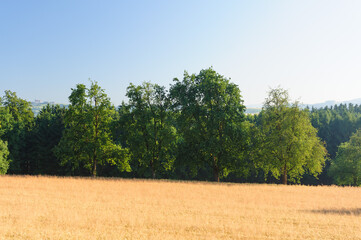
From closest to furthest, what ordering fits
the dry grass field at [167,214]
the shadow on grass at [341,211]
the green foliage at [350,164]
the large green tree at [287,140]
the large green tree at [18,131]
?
the dry grass field at [167,214], the shadow on grass at [341,211], the large green tree at [287,140], the green foliage at [350,164], the large green tree at [18,131]

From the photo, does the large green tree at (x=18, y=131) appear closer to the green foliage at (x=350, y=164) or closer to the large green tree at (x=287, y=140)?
the large green tree at (x=287, y=140)

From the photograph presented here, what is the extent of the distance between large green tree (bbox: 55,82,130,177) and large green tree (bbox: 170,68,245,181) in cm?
894

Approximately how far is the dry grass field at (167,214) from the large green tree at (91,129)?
12.6m

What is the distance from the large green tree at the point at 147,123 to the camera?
3894 centimetres

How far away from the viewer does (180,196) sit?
24.1 m

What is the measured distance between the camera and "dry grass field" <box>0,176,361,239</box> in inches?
507

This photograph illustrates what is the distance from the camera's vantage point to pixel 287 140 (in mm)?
35812

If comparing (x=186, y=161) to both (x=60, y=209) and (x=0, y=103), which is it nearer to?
(x=60, y=209)

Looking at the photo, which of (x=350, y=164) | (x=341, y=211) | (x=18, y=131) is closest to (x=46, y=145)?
(x=18, y=131)

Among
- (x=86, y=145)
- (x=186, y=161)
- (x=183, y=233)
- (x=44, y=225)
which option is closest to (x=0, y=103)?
(x=86, y=145)

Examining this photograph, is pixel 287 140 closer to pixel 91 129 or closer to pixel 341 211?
pixel 341 211

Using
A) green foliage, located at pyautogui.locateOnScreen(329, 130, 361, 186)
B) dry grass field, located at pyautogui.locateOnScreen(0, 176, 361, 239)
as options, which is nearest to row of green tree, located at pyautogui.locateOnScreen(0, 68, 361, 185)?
dry grass field, located at pyautogui.locateOnScreen(0, 176, 361, 239)

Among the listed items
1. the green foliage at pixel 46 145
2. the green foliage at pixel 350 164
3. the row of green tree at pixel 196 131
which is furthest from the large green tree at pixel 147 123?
the green foliage at pixel 350 164

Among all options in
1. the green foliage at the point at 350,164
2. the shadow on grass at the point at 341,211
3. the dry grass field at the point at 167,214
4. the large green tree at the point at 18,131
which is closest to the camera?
the dry grass field at the point at 167,214
